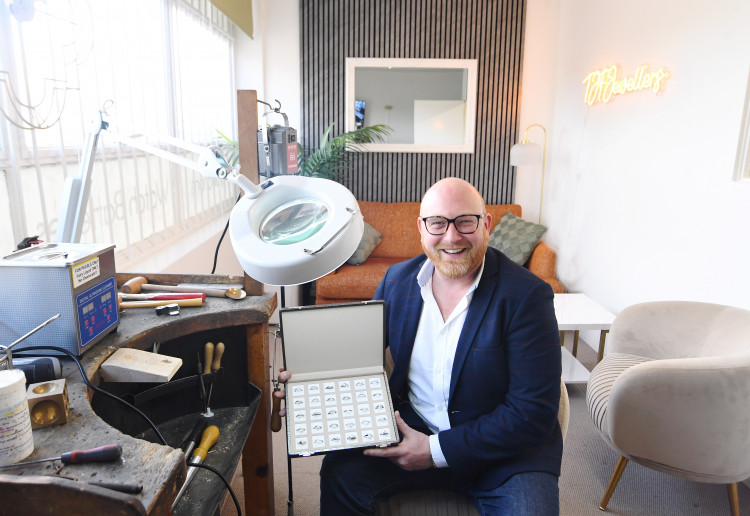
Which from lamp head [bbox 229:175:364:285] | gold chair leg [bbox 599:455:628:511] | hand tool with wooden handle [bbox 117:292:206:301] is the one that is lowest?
gold chair leg [bbox 599:455:628:511]

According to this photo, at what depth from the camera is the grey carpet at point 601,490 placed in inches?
81.3

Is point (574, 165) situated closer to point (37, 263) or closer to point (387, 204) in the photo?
point (387, 204)

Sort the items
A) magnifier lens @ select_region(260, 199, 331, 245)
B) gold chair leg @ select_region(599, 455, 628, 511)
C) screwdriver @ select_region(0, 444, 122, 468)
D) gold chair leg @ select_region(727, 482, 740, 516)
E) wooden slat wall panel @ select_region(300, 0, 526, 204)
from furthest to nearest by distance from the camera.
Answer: wooden slat wall panel @ select_region(300, 0, 526, 204) < gold chair leg @ select_region(599, 455, 628, 511) < gold chair leg @ select_region(727, 482, 740, 516) < magnifier lens @ select_region(260, 199, 331, 245) < screwdriver @ select_region(0, 444, 122, 468)

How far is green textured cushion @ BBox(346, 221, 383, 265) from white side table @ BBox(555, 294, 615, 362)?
1404 millimetres

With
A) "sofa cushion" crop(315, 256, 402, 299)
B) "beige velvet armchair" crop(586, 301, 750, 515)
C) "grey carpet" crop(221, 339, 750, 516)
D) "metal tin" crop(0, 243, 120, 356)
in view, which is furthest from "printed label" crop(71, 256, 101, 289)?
"sofa cushion" crop(315, 256, 402, 299)

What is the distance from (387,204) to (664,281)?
2148 millimetres

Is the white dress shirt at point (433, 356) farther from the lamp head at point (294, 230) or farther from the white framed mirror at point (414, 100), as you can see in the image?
the white framed mirror at point (414, 100)

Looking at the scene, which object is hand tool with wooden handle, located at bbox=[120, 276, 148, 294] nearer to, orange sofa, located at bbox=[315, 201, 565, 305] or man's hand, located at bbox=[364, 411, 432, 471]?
man's hand, located at bbox=[364, 411, 432, 471]

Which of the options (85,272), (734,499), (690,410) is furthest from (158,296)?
(734,499)

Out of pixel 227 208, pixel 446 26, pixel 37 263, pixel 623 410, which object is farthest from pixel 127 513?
pixel 446 26

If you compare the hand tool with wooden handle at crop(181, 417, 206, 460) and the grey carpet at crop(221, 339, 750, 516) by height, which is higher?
the hand tool with wooden handle at crop(181, 417, 206, 460)

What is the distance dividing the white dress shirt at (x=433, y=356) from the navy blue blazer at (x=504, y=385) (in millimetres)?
30

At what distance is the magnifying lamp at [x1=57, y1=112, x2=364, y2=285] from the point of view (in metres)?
0.84

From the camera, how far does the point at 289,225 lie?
0.95 m
